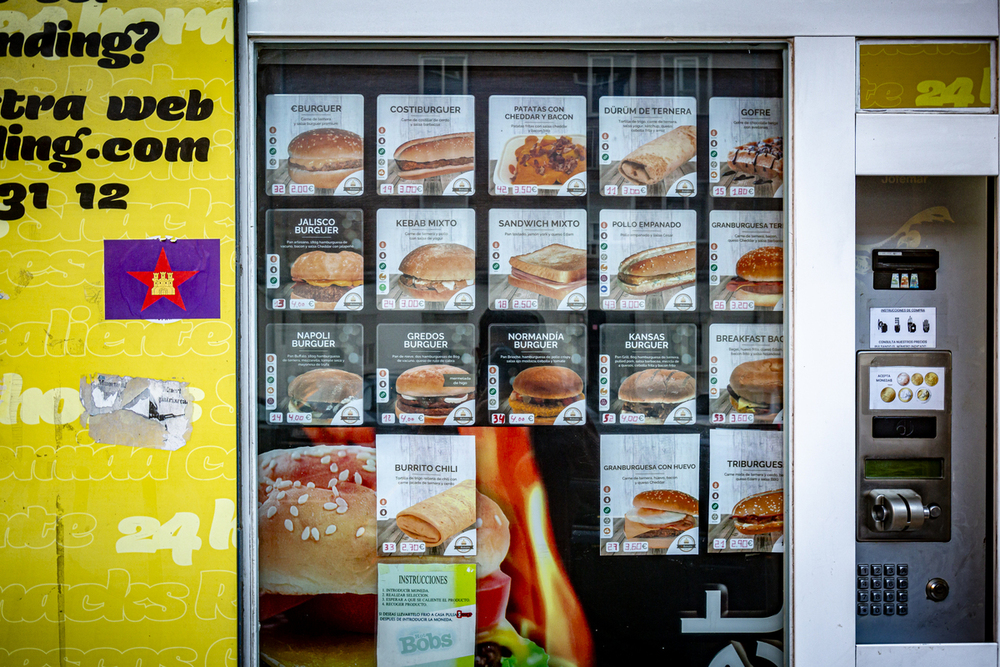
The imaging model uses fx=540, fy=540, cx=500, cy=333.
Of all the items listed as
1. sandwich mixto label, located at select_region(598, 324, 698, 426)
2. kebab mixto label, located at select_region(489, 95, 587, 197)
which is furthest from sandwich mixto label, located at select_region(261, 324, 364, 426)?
sandwich mixto label, located at select_region(598, 324, 698, 426)

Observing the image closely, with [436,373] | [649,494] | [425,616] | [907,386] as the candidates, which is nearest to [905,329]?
[907,386]

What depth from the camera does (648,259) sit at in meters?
2.06

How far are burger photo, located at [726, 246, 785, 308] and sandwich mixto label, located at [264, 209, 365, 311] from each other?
1.49 m

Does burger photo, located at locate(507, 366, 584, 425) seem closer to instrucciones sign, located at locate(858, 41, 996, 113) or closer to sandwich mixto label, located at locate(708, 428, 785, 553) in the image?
sandwich mixto label, located at locate(708, 428, 785, 553)

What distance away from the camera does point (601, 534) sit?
2.07m

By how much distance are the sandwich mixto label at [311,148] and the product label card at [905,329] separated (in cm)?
199

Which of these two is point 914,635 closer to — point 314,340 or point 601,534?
point 601,534

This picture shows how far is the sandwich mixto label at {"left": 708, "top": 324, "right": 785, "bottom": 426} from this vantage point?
206 centimetres

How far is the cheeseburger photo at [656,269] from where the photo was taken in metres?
2.06

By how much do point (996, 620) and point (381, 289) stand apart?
2544 millimetres

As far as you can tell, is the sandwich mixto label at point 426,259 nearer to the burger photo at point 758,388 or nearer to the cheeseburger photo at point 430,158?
the cheeseburger photo at point 430,158

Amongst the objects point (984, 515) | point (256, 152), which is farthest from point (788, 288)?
point (256, 152)

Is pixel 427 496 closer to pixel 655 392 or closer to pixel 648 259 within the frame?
pixel 655 392

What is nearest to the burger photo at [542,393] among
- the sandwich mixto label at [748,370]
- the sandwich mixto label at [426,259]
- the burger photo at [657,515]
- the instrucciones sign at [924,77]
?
the sandwich mixto label at [426,259]
